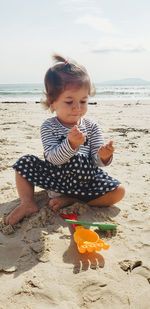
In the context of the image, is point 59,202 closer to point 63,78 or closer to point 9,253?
point 9,253

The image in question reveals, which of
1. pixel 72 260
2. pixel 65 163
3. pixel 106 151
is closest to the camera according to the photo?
pixel 72 260

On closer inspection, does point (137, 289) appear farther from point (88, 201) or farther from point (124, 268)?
point (88, 201)

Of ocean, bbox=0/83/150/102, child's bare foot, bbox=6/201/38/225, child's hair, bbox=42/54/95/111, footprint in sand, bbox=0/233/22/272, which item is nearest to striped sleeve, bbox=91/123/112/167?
child's hair, bbox=42/54/95/111

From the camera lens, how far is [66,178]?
201 centimetres

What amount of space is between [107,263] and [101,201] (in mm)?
666

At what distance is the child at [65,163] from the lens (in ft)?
6.36

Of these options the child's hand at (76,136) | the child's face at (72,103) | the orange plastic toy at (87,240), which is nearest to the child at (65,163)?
the child's face at (72,103)

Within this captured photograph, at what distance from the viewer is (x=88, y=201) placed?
6.84 feet

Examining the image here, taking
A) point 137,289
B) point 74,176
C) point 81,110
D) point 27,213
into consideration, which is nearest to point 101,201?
point 74,176

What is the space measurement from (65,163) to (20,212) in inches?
17.3

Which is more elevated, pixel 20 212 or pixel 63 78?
pixel 63 78

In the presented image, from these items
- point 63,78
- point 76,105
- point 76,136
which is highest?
point 63,78

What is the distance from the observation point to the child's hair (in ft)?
6.37

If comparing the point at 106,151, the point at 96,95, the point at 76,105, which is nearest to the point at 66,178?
the point at 106,151
